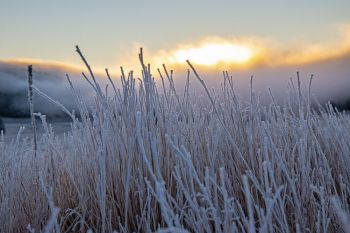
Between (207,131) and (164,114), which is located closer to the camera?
(164,114)

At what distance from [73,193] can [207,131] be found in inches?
25.4

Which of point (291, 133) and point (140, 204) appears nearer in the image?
point (140, 204)

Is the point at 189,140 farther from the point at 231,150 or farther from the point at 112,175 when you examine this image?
the point at 112,175

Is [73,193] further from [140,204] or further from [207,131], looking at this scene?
[207,131]

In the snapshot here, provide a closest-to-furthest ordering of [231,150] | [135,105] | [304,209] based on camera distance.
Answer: [304,209] < [135,105] < [231,150]

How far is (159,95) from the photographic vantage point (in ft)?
5.91

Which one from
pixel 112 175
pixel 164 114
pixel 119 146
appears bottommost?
pixel 112 175

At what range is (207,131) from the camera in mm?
1840

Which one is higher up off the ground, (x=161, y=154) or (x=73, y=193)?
(x=161, y=154)

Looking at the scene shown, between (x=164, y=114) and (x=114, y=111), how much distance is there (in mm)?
238

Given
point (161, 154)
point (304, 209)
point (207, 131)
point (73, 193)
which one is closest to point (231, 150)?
point (207, 131)

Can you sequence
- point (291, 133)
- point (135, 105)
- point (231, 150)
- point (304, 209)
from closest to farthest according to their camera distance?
point (304, 209)
point (135, 105)
point (231, 150)
point (291, 133)

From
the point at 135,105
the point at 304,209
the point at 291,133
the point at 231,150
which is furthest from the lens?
the point at 291,133

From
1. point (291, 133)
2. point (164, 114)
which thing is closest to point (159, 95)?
point (164, 114)
